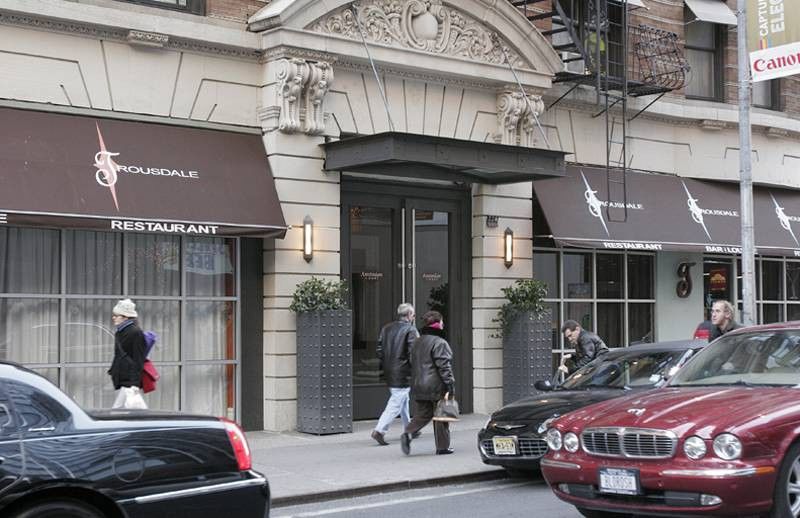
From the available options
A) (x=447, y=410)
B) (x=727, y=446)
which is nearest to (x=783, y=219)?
(x=447, y=410)

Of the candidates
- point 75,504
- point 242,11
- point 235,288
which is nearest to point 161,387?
point 235,288

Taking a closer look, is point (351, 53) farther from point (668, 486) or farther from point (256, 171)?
point (668, 486)

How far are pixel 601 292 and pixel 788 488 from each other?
43.2 feet

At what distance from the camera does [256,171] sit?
15469 millimetres

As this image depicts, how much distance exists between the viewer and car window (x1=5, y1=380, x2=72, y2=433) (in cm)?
634

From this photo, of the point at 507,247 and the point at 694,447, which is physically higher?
the point at 507,247

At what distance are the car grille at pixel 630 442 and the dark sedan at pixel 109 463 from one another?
8.43 feet

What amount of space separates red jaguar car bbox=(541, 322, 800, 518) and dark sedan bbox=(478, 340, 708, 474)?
2.66m

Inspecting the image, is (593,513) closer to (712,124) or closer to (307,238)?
(307,238)

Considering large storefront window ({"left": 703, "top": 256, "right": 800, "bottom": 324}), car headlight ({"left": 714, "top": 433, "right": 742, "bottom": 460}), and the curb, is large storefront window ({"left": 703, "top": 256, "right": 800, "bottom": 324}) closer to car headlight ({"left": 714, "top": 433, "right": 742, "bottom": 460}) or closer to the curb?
the curb

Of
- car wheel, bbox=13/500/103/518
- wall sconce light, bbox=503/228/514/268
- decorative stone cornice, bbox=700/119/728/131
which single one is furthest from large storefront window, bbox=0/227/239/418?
decorative stone cornice, bbox=700/119/728/131

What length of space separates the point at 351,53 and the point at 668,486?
10.1 m

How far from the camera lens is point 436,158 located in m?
15.4

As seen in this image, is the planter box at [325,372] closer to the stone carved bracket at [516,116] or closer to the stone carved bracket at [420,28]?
the stone carved bracket at [420,28]
